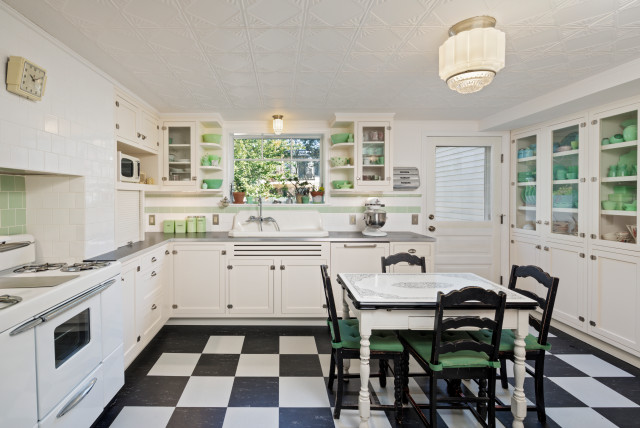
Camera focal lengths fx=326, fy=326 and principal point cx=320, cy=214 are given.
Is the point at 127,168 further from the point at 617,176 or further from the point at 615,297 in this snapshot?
the point at 615,297

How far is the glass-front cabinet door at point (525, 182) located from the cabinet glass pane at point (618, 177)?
73cm

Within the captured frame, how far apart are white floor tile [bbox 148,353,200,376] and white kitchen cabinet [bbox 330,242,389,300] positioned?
148cm

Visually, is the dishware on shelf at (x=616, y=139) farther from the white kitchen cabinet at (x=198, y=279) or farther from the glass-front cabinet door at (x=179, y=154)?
the glass-front cabinet door at (x=179, y=154)

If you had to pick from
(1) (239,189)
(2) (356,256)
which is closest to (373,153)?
(2) (356,256)

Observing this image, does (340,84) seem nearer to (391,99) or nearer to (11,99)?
(391,99)

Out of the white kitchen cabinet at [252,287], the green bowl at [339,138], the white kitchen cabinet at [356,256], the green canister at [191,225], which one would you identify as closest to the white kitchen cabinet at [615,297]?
the white kitchen cabinet at [356,256]

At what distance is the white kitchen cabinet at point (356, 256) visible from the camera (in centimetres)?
344

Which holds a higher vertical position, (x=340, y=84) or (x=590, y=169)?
(x=340, y=84)

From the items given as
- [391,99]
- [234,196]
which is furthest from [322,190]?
[391,99]

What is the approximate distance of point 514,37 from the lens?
1984 millimetres

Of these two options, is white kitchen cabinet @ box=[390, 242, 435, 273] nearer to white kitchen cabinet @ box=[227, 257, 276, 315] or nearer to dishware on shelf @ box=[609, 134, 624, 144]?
white kitchen cabinet @ box=[227, 257, 276, 315]

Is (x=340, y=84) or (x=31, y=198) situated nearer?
(x=31, y=198)

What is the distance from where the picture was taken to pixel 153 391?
224 centimetres

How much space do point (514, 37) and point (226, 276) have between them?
310 cm
